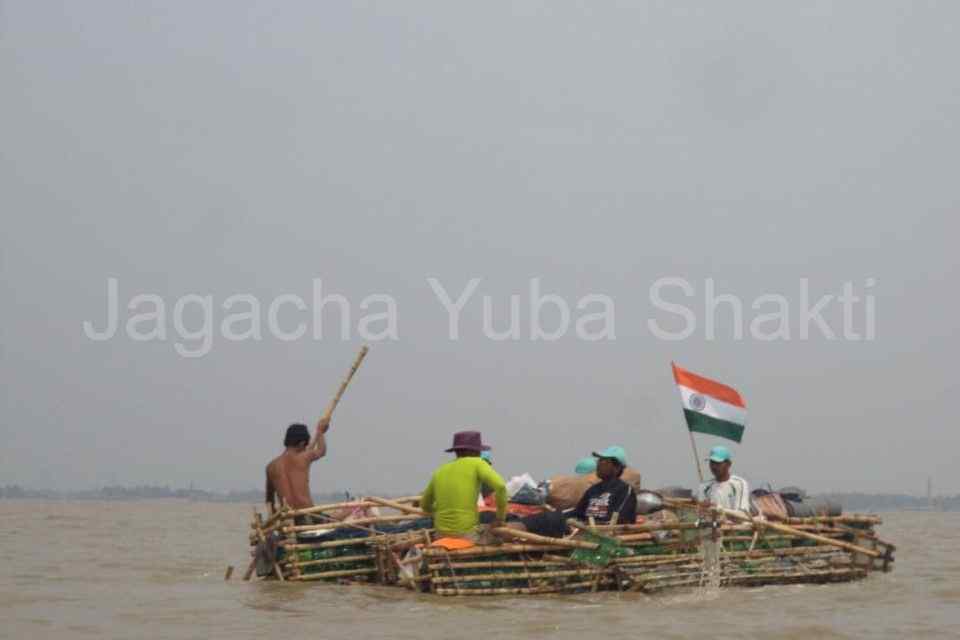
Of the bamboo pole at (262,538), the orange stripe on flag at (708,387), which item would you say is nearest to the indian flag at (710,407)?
the orange stripe on flag at (708,387)

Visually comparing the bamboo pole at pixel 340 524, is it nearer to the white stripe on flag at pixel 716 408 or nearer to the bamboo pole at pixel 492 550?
the bamboo pole at pixel 492 550

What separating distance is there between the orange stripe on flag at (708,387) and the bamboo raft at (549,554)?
5.15 ft

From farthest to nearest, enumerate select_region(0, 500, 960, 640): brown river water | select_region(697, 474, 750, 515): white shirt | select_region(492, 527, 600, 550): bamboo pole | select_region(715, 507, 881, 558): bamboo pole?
select_region(697, 474, 750, 515): white shirt → select_region(715, 507, 881, 558): bamboo pole → select_region(492, 527, 600, 550): bamboo pole → select_region(0, 500, 960, 640): brown river water

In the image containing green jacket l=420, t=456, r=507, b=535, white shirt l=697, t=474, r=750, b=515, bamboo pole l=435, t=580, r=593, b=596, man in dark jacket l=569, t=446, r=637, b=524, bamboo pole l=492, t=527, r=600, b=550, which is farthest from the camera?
white shirt l=697, t=474, r=750, b=515

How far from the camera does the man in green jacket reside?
12.9m

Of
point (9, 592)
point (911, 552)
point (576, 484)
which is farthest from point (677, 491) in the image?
point (911, 552)

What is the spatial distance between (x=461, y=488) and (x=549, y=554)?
98 centimetres

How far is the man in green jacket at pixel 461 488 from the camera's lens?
12914 millimetres

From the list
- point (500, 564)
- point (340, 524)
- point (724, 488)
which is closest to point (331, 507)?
point (340, 524)

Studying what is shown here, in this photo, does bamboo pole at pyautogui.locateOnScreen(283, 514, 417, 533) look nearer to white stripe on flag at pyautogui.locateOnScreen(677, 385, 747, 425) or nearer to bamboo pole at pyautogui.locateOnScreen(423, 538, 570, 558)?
bamboo pole at pyautogui.locateOnScreen(423, 538, 570, 558)

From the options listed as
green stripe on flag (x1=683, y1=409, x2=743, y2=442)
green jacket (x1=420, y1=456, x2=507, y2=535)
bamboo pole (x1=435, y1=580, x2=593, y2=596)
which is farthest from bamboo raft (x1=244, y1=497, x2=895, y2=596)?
green stripe on flag (x1=683, y1=409, x2=743, y2=442)

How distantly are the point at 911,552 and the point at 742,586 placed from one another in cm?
1462

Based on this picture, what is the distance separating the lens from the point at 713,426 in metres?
15.7

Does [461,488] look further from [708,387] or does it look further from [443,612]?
[708,387]
